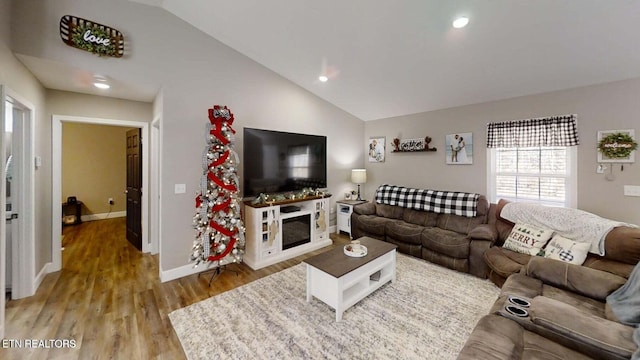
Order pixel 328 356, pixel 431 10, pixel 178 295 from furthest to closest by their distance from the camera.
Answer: pixel 178 295 < pixel 431 10 < pixel 328 356

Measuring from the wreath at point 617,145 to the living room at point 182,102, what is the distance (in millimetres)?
109

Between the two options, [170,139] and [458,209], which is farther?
[458,209]

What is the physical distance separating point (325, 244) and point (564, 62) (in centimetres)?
388

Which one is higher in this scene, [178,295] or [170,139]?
[170,139]

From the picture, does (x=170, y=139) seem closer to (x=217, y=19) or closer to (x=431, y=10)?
(x=217, y=19)

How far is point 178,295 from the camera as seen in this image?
8.72 feet

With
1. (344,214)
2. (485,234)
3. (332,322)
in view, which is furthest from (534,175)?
(332,322)

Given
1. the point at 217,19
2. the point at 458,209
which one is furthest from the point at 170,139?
the point at 458,209

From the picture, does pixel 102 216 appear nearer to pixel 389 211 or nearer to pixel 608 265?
pixel 389 211

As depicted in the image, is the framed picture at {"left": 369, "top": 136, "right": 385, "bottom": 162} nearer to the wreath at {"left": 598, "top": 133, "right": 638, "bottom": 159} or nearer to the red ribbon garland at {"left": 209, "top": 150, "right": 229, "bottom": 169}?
the wreath at {"left": 598, "top": 133, "right": 638, "bottom": 159}

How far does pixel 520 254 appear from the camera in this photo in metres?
2.74

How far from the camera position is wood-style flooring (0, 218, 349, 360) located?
74.0 inches

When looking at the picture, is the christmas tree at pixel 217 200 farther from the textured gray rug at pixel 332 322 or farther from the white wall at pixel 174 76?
the textured gray rug at pixel 332 322

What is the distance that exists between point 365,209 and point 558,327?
124 inches
